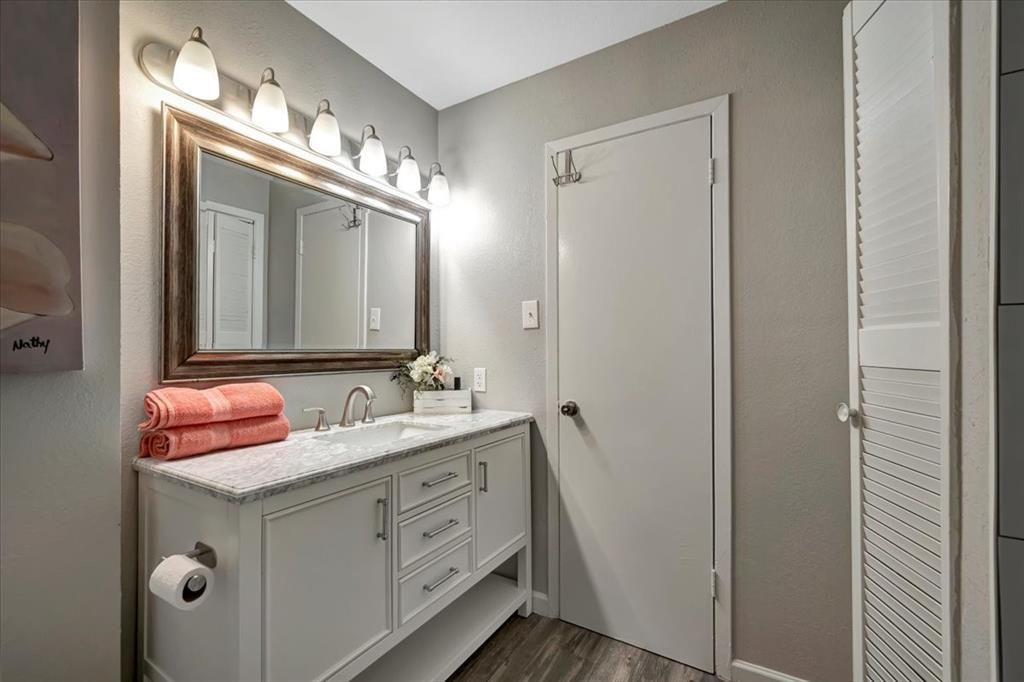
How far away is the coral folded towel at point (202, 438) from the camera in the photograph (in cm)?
127

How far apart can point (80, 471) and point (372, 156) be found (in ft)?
4.88

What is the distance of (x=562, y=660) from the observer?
178 cm

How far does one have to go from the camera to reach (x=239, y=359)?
5.15ft

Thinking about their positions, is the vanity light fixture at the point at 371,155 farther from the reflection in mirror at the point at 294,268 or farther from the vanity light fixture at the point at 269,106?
the vanity light fixture at the point at 269,106

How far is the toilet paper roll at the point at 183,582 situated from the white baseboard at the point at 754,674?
174 centimetres

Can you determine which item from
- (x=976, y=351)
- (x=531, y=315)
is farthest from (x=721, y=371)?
(x=976, y=351)

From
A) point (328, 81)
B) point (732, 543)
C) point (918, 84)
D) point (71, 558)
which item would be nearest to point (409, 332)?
point (328, 81)

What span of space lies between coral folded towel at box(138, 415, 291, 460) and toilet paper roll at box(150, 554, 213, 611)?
0.33 meters

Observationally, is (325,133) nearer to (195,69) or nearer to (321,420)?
(195,69)

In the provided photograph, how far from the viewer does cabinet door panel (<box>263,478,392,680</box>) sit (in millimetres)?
1114

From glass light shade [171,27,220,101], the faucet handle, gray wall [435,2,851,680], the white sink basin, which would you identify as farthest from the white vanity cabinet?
glass light shade [171,27,220,101]

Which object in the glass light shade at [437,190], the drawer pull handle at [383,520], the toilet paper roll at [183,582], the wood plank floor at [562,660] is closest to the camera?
the toilet paper roll at [183,582]

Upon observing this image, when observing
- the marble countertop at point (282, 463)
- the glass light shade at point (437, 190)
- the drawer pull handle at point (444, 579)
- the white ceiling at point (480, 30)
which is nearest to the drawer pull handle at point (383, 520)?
the marble countertop at point (282, 463)

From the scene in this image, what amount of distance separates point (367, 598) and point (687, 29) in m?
2.31
